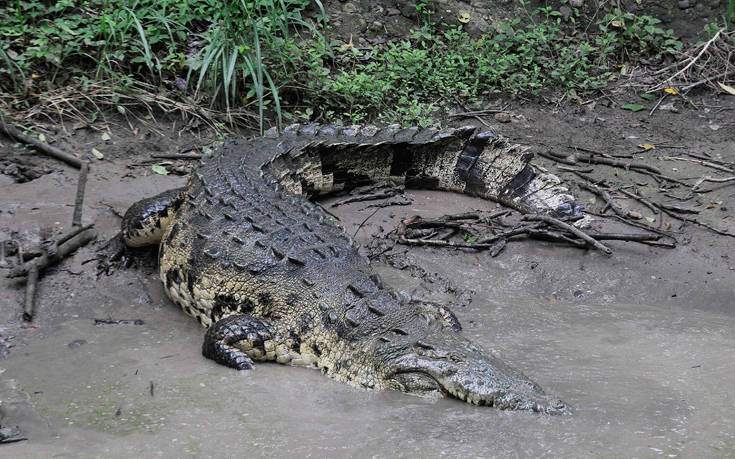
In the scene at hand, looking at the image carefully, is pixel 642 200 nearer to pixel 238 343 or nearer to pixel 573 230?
pixel 573 230

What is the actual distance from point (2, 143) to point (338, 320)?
384 cm

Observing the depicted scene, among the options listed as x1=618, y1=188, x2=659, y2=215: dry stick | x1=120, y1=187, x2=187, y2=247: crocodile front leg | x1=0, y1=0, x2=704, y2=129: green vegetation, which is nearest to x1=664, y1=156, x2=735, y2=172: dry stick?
x1=618, y1=188, x2=659, y2=215: dry stick

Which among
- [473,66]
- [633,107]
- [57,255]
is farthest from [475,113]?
[57,255]

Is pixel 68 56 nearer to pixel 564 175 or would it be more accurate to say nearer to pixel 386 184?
pixel 386 184

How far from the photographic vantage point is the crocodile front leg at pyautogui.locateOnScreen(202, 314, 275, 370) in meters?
3.39

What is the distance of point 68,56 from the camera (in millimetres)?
6301

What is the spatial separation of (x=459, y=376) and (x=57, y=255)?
2.81 meters

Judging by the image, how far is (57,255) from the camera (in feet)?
14.1

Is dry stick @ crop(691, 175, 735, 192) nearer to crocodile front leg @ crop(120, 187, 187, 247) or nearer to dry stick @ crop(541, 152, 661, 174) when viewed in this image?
dry stick @ crop(541, 152, 661, 174)

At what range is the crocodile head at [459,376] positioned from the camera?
2.77m

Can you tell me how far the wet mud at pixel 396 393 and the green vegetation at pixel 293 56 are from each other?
3.11 feet

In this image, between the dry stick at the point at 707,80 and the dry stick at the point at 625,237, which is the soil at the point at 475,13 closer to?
the dry stick at the point at 707,80

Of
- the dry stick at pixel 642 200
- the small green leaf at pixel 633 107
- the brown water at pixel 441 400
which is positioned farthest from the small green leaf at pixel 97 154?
the small green leaf at pixel 633 107

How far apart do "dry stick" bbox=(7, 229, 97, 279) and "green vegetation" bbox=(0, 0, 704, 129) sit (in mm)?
1968
